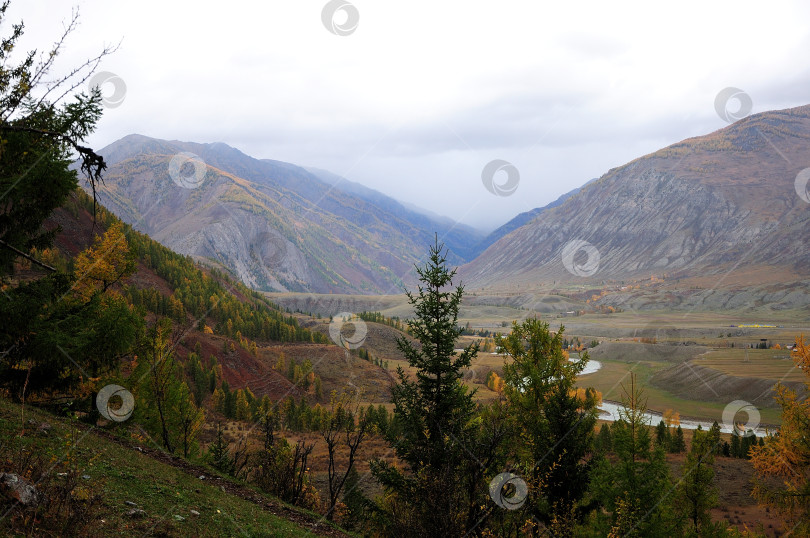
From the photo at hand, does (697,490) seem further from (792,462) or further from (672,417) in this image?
(672,417)

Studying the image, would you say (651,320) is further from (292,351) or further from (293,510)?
(293,510)

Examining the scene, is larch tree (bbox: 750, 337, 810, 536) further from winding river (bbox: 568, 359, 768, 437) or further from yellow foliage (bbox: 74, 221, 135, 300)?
winding river (bbox: 568, 359, 768, 437)

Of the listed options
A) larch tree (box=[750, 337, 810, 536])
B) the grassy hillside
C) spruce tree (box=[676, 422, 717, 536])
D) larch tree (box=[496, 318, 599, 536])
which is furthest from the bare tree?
larch tree (box=[750, 337, 810, 536])

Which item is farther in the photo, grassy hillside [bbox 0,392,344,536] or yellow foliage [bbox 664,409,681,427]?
yellow foliage [bbox 664,409,681,427]

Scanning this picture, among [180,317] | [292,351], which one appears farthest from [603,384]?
[180,317]

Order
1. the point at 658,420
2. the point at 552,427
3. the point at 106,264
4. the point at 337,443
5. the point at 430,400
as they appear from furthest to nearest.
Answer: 1. the point at 658,420
2. the point at 337,443
3. the point at 106,264
4. the point at 552,427
5. the point at 430,400

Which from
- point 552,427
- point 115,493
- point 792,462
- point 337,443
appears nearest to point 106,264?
point 337,443

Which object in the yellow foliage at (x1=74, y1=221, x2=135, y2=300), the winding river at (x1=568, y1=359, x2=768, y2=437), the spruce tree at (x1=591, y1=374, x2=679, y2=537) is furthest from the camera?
the winding river at (x1=568, y1=359, x2=768, y2=437)

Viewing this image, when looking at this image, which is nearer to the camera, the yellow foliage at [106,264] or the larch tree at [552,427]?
the larch tree at [552,427]

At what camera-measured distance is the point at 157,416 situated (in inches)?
1135

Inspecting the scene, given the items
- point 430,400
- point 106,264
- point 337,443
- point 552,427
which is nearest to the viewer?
point 430,400

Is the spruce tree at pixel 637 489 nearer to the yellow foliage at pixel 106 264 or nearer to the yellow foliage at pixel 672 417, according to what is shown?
the yellow foliage at pixel 106 264

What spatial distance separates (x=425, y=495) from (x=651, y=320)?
204352 mm

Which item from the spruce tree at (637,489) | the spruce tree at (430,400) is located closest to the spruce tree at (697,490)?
the spruce tree at (637,489)
